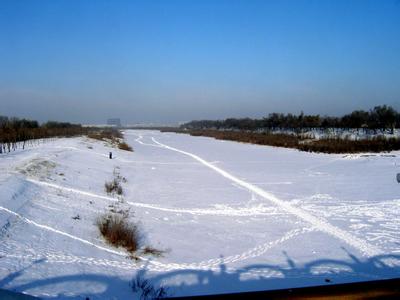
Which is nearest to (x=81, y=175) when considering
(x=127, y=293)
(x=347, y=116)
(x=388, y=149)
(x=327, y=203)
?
(x=327, y=203)

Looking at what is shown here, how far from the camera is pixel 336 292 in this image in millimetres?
2270

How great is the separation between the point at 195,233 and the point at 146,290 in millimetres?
4106

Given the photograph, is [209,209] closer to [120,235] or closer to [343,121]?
[120,235]

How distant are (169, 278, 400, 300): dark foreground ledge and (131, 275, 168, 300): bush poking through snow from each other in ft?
10.2

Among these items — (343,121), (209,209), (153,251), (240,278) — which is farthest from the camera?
(343,121)

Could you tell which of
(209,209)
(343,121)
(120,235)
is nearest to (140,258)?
(120,235)

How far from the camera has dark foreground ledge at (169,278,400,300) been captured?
2244mm

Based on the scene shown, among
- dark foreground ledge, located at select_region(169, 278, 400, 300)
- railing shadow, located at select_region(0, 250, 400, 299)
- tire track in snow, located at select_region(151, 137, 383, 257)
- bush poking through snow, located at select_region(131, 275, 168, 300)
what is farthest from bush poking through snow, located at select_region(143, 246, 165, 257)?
dark foreground ledge, located at select_region(169, 278, 400, 300)

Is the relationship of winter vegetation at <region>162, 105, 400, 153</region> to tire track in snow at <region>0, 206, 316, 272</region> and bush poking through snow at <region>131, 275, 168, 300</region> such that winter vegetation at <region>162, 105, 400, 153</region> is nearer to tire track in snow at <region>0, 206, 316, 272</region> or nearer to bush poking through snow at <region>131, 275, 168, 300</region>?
tire track in snow at <region>0, 206, 316, 272</region>

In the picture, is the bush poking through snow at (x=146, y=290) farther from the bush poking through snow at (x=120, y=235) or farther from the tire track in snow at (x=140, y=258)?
the bush poking through snow at (x=120, y=235)

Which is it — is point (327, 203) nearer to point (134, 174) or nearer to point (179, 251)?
point (179, 251)

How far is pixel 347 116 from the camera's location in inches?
2795

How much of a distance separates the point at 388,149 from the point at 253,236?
30.8 meters

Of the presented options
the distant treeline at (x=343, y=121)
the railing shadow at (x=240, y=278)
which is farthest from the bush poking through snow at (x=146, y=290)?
the distant treeline at (x=343, y=121)
